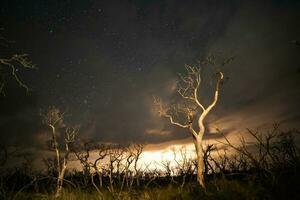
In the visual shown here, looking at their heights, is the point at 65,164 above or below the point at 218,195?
above

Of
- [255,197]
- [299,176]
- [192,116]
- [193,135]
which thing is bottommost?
[255,197]

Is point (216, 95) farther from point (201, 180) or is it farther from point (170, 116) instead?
point (201, 180)

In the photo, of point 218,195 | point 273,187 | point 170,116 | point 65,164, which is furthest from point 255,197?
point 65,164

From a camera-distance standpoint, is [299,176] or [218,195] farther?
[218,195]

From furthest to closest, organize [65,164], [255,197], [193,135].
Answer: [65,164] → [193,135] → [255,197]

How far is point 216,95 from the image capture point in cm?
2275

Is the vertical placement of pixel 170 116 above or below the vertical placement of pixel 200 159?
above

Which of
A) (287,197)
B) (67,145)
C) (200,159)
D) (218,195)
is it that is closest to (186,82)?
(200,159)

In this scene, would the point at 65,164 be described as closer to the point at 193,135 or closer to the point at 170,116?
the point at 170,116

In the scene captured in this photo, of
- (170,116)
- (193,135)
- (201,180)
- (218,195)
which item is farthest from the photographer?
(170,116)

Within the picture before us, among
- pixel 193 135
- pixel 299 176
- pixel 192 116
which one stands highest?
pixel 192 116

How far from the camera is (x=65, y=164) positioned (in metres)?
35.7

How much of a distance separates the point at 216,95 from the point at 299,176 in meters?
13.8

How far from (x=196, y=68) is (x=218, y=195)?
15.3 m
